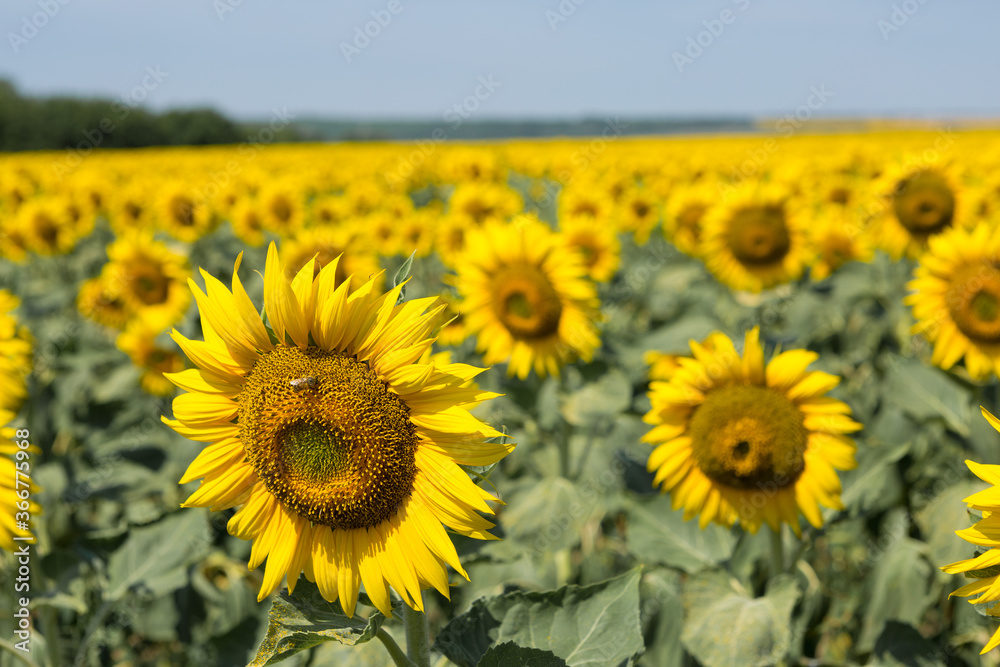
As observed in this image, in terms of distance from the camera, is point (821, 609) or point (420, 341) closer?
point (420, 341)

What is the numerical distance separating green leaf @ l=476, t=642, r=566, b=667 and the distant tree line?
5169 cm

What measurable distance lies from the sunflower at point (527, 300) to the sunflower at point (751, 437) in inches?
49.2

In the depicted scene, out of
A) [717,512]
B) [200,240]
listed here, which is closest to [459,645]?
[717,512]

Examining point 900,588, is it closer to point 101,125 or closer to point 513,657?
point 513,657

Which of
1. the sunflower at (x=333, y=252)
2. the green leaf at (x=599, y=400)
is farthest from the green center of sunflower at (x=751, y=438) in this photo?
the sunflower at (x=333, y=252)

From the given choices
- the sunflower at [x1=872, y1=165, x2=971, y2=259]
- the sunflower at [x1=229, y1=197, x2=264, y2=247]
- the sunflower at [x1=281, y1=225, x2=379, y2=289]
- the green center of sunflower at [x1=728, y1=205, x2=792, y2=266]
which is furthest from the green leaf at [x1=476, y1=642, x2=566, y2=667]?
the sunflower at [x1=229, y1=197, x2=264, y2=247]

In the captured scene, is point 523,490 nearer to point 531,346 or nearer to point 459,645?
point 531,346

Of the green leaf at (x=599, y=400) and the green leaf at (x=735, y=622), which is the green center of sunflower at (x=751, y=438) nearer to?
the green leaf at (x=735, y=622)

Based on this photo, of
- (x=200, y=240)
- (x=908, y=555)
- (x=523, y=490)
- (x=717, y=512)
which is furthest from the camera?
(x=200, y=240)

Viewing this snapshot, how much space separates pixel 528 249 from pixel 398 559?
105 inches

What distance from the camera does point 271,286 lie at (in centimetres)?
148

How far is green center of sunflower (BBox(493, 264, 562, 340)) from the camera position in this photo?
3895mm

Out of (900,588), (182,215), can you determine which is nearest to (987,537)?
(900,588)

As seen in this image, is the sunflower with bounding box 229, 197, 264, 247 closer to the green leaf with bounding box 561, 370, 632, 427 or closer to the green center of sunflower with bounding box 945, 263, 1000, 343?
the green leaf with bounding box 561, 370, 632, 427
